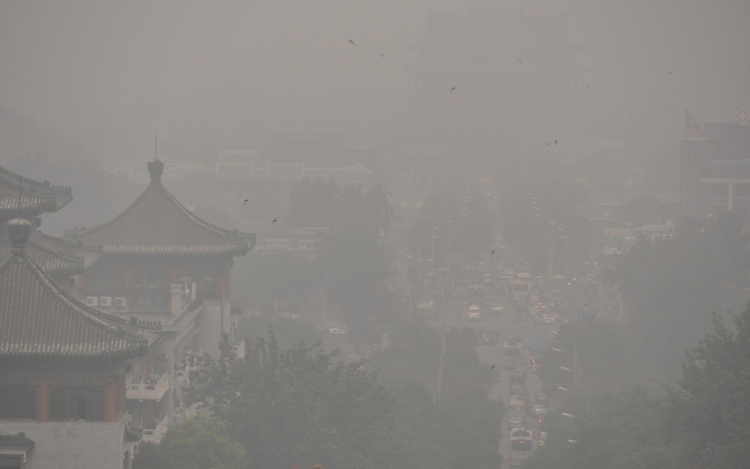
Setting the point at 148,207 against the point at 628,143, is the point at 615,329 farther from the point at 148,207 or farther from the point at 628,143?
the point at 628,143

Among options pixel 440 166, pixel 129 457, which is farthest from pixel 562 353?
→ pixel 440 166

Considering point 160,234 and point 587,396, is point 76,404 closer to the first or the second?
point 160,234

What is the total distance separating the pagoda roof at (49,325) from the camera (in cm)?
3203

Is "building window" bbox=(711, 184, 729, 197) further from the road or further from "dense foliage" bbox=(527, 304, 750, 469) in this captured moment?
"dense foliage" bbox=(527, 304, 750, 469)

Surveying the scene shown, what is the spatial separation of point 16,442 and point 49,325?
2851 millimetres

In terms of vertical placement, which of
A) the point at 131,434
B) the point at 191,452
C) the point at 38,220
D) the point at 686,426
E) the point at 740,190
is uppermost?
the point at 740,190

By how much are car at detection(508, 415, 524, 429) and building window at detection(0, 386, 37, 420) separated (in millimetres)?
35085

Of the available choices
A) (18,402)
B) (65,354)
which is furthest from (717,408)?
(18,402)

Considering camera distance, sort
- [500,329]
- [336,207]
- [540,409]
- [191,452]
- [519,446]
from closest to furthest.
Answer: [191,452] → [519,446] → [540,409] → [500,329] → [336,207]

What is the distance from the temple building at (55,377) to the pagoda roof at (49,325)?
0.02 meters

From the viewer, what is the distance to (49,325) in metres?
32.5

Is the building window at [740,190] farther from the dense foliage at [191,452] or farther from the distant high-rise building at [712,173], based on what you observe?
the dense foliage at [191,452]

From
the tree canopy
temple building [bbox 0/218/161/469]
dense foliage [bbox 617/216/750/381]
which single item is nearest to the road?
dense foliage [bbox 617/216/750/381]

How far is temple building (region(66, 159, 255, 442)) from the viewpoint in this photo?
154ft
